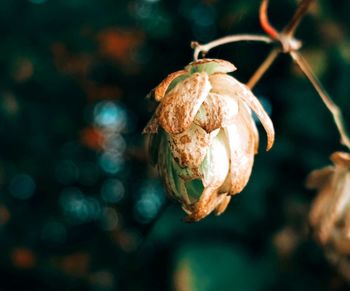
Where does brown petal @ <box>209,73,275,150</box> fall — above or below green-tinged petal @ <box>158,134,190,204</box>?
above

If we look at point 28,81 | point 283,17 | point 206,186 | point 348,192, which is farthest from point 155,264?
point 206,186

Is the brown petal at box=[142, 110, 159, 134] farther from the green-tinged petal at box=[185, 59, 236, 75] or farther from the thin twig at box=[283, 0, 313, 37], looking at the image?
the thin twig at box=[283, 0, 313, 37]

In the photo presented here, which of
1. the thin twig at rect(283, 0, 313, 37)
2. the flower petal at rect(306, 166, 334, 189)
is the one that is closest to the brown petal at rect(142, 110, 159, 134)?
the thin twig at rect(283, 0, 313, 37)

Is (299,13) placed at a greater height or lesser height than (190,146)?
greater

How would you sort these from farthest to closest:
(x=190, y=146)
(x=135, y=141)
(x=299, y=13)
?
1. (x=135, y=141)
2. (x=299, y=13)
3. (x=190, y=146)

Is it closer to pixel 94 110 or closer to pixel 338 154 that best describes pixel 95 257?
pixel 94 110

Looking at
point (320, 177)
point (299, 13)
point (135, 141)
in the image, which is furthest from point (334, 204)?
point (135, 141)

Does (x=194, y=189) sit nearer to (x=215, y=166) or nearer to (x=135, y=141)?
(x=215, y=166)

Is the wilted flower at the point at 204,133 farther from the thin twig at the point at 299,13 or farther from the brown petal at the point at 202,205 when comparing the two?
the thin twig at the point at 299,13
